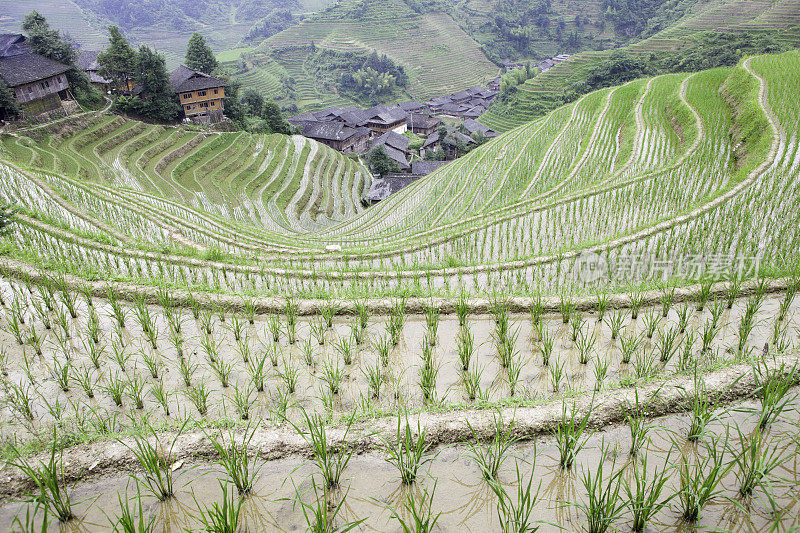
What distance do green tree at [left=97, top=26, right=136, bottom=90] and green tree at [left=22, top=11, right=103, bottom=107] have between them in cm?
224

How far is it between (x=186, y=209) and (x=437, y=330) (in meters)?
14.5

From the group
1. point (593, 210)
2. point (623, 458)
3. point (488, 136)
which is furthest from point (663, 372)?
point (488, 136)

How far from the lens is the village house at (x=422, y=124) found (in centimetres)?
5844

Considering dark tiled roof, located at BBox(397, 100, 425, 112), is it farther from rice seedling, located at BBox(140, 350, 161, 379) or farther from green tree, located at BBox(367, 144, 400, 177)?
rice seedling, located at BBox(140, 350, 161, 379)

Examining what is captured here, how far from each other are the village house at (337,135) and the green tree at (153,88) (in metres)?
16.1

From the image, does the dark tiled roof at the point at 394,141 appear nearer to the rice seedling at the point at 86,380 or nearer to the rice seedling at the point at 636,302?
the rice seedling at the point at 636,302

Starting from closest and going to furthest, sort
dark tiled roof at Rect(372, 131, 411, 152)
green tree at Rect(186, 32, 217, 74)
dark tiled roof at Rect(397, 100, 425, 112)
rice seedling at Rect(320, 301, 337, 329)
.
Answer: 1. rice seedling at Rect(320, 301, 337, 329)
2. green tree at Rect(186, 32, 217, 74)
3. dark tiled roof at Rect(372, 131, 411, 152)
4. dark tiled roof at Rect(397, 100, 425, 112)

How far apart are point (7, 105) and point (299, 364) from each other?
109 ft

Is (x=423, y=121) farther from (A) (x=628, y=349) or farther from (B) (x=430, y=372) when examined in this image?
(B) (x=430, y=372)

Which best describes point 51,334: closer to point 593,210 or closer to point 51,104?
point 593,210

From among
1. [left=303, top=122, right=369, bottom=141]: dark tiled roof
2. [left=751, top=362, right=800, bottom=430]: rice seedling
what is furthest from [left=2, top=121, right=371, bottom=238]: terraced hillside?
[left=751, top=362, right=800, bottom=430]: rice seedling

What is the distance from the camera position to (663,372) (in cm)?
337

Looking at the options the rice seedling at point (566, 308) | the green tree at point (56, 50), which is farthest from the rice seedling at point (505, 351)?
the green tree at point (56, 50)

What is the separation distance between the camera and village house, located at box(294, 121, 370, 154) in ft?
156
